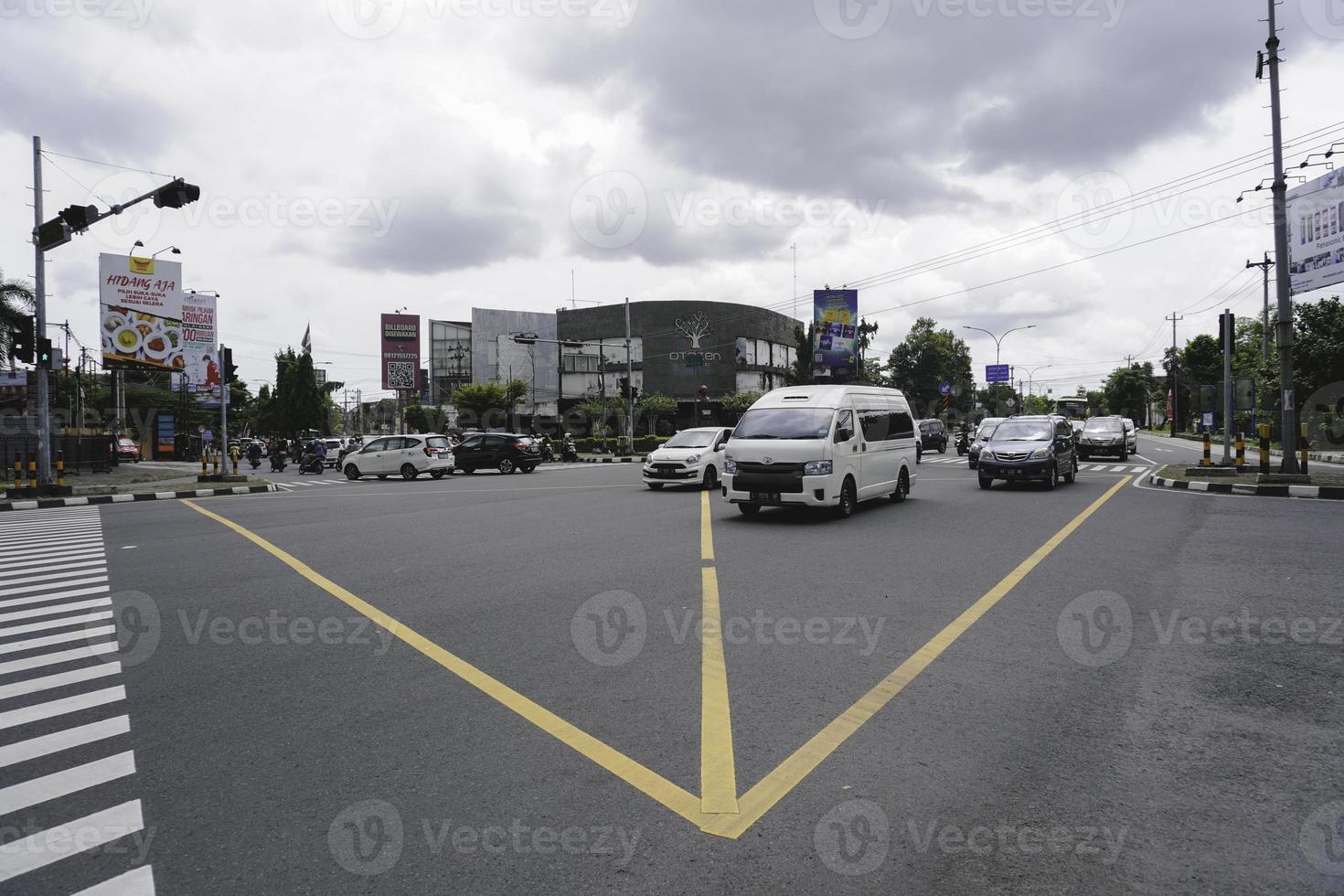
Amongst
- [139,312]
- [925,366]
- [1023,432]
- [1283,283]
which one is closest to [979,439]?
[1023,432]

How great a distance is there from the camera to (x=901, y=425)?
50.2 ft

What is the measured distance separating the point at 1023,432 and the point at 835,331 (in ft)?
131

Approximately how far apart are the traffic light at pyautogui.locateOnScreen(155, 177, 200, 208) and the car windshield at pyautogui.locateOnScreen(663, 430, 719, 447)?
10925 millimetres

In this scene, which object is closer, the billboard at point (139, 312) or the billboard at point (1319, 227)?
the billboard at point (1319, 227)

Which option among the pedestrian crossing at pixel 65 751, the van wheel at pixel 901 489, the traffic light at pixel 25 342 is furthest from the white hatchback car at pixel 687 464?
the traffic light at pixel 25 342

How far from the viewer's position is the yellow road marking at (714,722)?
314cm

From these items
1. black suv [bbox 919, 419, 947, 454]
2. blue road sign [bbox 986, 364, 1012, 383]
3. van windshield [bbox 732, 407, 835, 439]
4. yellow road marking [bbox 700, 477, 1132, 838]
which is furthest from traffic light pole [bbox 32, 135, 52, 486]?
blue road sign [bbox 986, 364, 1012, 383]

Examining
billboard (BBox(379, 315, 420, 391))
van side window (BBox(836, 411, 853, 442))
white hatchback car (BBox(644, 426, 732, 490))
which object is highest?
billboard (BBox(379, 315, 420, 391))

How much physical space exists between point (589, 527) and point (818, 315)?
48106 millimetres

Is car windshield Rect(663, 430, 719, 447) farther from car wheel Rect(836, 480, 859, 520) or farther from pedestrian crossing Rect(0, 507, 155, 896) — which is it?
pedestrian crossing Rect(0, 507, 155, 896)

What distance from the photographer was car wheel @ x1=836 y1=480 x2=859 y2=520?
1223cm

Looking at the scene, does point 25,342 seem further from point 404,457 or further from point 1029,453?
point 1029,453

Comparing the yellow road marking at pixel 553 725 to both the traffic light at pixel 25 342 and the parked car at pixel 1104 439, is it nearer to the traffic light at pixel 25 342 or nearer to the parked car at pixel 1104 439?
the traffic light at pixel 25 342

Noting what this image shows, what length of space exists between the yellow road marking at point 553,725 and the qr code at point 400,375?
6184 cm
